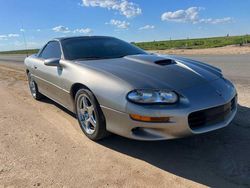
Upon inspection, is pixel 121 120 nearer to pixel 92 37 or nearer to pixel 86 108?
pixel 86 108

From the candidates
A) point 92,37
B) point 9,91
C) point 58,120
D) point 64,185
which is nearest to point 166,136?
point 64,185

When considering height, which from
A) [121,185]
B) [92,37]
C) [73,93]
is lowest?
[121,185]

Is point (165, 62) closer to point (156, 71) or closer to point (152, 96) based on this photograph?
point (156, 71)

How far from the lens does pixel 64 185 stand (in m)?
2.91

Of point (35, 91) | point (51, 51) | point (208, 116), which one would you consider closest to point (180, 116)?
point (208, 116)

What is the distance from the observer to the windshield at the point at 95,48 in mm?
4574

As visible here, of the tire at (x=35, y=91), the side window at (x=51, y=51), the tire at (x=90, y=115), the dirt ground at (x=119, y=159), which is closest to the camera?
the dirt ground at (x=119, y=159)

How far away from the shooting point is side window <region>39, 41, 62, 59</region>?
5.02 metres

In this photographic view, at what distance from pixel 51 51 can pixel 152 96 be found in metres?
2.88

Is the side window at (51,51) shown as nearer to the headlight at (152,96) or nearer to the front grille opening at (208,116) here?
the headlight at (152,96)

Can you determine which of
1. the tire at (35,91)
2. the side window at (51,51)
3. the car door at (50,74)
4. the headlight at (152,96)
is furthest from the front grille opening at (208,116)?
the tire at (35,91)

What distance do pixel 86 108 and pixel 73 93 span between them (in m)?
0.41

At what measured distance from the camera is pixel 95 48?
4785 millimetres

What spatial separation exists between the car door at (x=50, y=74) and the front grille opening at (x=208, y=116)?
2150mm
